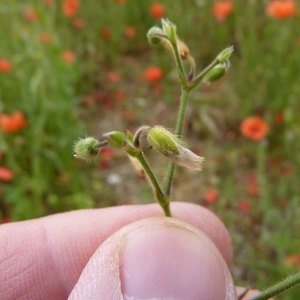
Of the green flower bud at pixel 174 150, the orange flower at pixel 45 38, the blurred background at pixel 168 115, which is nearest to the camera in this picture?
the green flower bud at pixel 174 150

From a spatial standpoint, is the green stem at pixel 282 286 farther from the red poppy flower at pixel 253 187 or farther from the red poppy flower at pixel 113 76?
the red poppy flower at pixel 113 76

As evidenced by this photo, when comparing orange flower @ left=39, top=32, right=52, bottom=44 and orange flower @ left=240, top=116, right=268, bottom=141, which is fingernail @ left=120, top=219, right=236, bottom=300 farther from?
orange flower @ left=39, top=32, right=52, bottom=44

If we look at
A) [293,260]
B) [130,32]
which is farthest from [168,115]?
[293,260]

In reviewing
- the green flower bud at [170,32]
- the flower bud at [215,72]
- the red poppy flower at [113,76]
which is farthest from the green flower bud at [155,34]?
the red poppy flower at [113,76]

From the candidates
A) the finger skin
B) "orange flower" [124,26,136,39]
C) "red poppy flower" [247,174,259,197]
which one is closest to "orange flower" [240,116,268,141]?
"red poppy flower" [247,174,259,197]

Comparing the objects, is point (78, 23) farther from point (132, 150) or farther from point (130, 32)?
point (132, 150)

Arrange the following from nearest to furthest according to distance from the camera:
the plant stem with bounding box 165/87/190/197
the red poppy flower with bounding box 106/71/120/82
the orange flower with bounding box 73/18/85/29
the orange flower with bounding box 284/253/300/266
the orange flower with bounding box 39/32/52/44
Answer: the plant stem with bounding box 165/87/190/197 < the orange flower with bounding box 284/253/300/266 < the orange flower with bounding box 39/32/52/44 < the red poppy flower with bounding box 106/71/120/82 < the orange flower with bounding box 73/18/85/29
